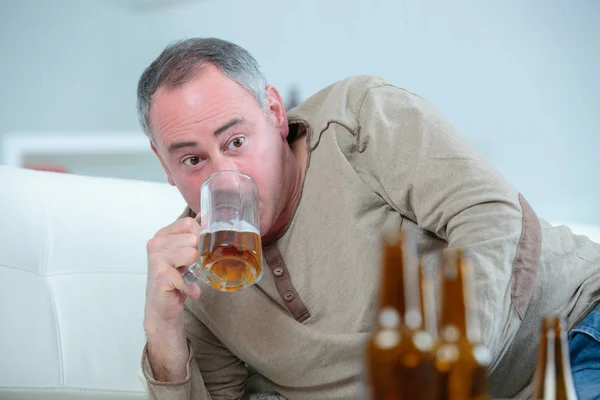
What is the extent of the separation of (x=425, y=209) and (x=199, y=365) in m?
0.69

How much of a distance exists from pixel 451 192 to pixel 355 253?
262mm

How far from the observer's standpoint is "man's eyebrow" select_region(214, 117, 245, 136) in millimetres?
1480

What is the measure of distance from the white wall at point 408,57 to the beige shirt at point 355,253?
2.38 meters

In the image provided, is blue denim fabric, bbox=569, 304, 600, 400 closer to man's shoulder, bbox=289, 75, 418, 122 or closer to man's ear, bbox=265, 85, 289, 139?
man's shoulder, bbox=289, 75, 418, 122

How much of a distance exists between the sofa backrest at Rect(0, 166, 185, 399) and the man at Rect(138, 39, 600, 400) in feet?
1.28

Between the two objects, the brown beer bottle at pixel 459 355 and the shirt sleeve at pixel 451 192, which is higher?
the shirt sleeve at pixel 451 192

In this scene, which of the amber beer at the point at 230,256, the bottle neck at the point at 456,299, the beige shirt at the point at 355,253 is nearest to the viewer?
the bottle neck at the point at 456,299

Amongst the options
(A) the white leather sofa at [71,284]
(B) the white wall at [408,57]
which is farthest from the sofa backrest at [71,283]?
(B) the white wall at [408,57]

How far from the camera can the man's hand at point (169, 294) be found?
1.32 metres

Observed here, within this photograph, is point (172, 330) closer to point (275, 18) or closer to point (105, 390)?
point (105, 390)

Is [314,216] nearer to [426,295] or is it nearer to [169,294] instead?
[169,294]

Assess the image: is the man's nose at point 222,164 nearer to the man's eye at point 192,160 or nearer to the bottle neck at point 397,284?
the man's eye at point 192,160

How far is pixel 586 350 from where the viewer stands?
134cm

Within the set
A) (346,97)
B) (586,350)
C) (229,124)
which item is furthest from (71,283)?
(586,350)
